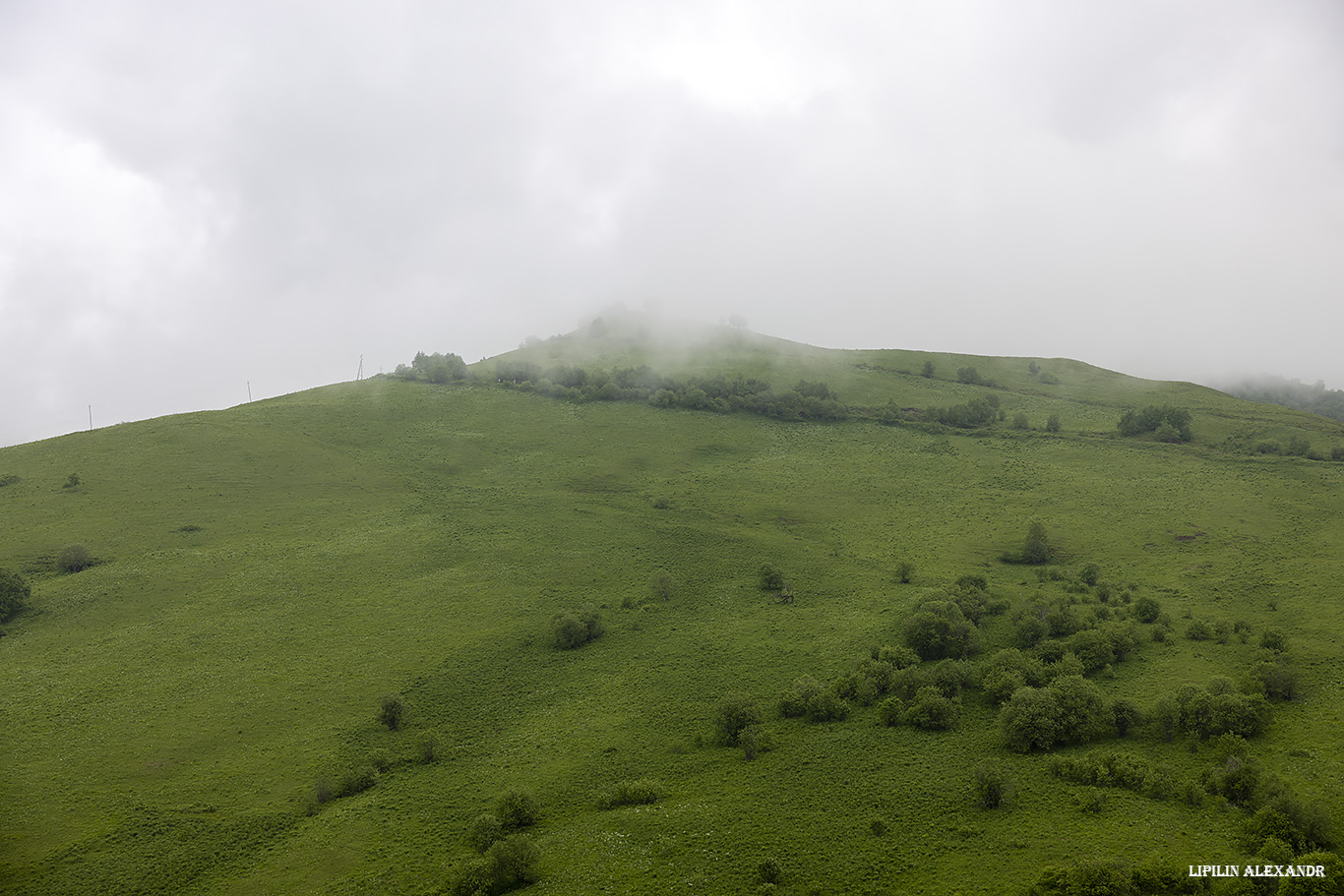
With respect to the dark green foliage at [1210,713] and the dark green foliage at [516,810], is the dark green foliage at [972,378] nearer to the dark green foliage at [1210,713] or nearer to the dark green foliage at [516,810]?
the dark green foliage at [1210,713]

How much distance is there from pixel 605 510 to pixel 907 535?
46163 mm

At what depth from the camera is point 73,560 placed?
87312 mm

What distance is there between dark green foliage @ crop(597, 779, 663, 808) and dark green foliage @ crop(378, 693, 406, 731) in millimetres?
22532

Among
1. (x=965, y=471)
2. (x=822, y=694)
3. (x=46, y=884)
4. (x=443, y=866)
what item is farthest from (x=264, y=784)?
(x=965, y=471)

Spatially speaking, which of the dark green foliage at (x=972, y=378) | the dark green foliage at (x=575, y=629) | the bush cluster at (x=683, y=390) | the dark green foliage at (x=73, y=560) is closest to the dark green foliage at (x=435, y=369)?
the bush cluster at (x=683, y=390)

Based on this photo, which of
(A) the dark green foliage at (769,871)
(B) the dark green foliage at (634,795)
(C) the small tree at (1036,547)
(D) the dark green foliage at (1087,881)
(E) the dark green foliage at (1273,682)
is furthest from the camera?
(C) the small tree at (1036,547)

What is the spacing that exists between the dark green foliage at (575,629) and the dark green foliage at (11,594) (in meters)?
57.9

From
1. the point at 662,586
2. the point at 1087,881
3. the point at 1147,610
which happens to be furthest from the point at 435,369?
the point at 1087,881

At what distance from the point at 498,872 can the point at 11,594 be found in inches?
2769

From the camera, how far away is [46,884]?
151 ft

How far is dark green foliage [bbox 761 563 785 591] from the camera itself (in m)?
91.2

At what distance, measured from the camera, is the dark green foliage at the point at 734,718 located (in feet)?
199

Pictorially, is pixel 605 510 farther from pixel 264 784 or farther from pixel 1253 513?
pixel 1253 513

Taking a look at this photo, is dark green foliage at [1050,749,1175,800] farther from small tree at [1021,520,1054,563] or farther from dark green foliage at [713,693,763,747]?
small tree at [1021,520,1054,563]
